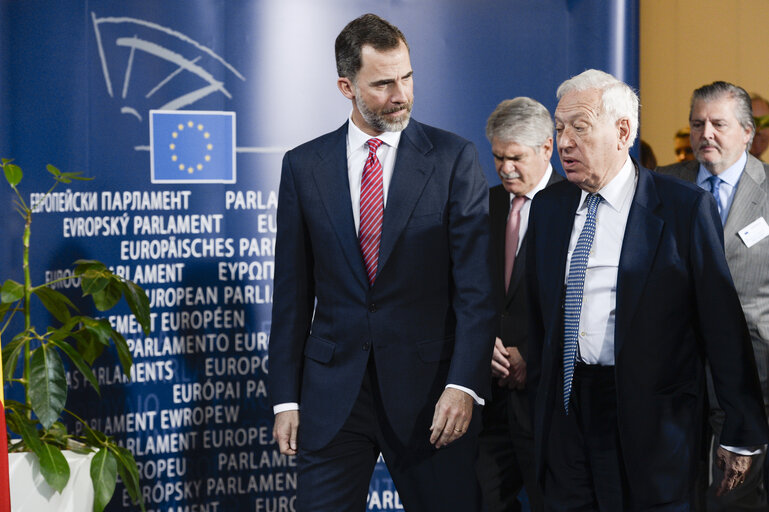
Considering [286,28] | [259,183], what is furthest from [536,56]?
[259,183]

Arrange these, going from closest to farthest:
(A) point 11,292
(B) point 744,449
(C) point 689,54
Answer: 1. (B) point 744,449
2. (A) point 11,292
3. (C) point 689,54

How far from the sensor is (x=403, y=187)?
2.35m

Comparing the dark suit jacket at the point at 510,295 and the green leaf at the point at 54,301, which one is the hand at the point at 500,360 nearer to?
the dark suit jacket at the point at 510,295

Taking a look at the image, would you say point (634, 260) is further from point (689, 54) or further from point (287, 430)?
point (689, 54)

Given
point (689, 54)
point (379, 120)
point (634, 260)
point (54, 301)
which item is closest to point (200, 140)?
point (54, 301)

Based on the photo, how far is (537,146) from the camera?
2.96 m

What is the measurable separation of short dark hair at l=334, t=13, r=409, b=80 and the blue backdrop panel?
39.3 inches

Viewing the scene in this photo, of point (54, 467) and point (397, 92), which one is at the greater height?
point (397, 92)

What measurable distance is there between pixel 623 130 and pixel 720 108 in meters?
1.26

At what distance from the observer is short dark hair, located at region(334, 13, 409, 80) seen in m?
2.35

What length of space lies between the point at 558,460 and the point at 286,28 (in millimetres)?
1941

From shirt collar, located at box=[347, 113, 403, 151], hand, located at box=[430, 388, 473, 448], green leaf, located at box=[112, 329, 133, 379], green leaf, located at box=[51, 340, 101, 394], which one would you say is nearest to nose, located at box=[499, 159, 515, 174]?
shirt collar, located at box=[347, 113, 403, 151]

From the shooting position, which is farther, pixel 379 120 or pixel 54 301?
pixel 54 301

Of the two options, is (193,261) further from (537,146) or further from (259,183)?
(537,146)
